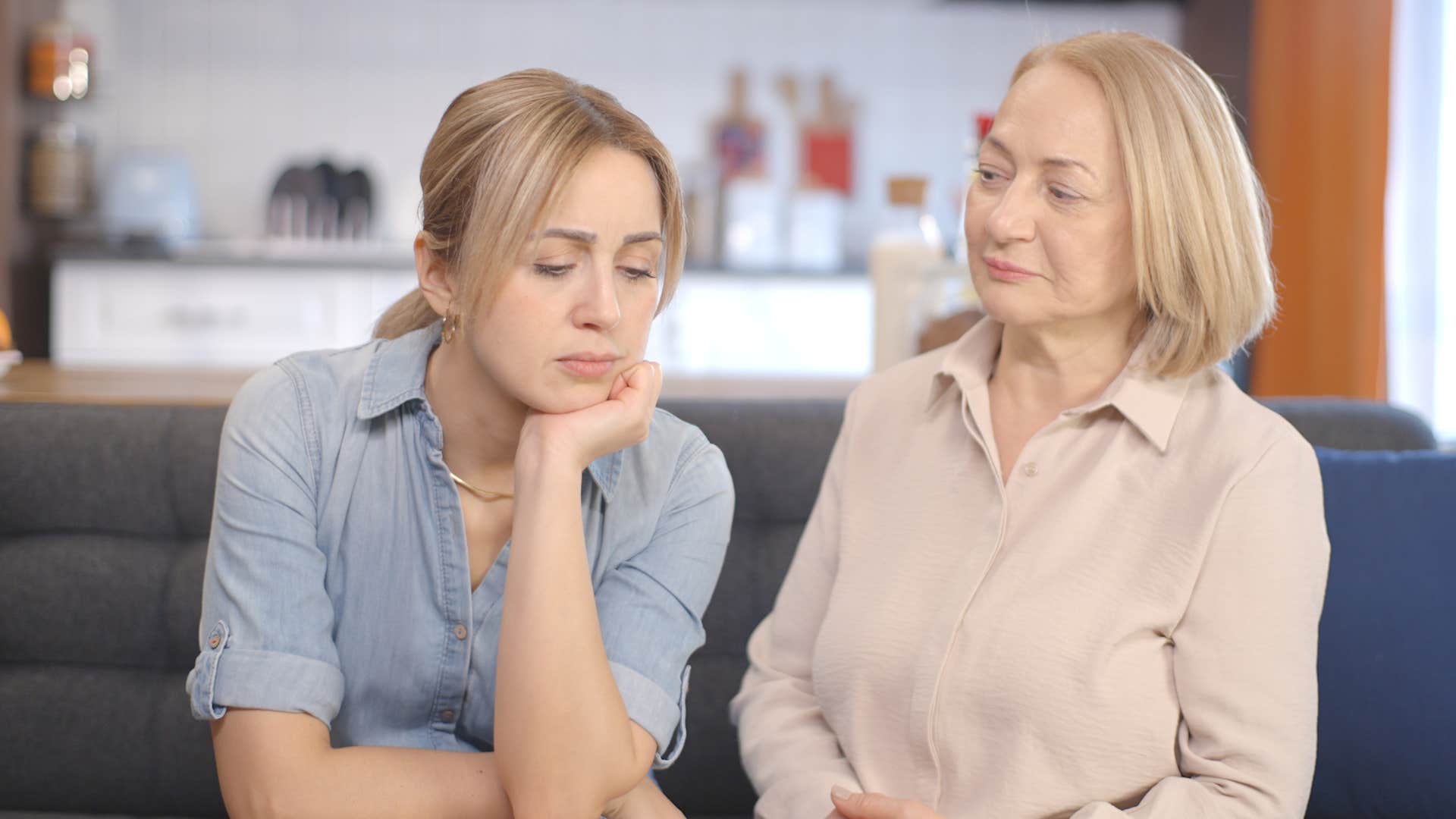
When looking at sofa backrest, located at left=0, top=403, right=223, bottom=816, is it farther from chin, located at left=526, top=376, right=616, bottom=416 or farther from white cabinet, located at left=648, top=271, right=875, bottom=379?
white cabinet, located at left=648, top=271, right=875, bottom=379

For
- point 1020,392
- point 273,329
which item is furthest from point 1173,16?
point 1020,392

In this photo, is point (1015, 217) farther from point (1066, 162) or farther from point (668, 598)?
point (668, 598)

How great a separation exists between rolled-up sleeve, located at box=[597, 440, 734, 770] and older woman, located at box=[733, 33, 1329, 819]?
159 millimetres

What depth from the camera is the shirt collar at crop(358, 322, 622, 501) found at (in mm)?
1308

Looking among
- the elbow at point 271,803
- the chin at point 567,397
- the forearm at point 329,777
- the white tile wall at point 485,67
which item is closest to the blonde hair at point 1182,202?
the chin at point 567,397

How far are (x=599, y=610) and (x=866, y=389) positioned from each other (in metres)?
0.44

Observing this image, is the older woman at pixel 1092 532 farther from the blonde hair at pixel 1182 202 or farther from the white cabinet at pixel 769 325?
the white cabinet at pixel 769 325

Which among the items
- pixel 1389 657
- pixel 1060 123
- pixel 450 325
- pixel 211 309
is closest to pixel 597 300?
pixel 450 325

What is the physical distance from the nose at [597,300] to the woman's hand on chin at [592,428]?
10cm

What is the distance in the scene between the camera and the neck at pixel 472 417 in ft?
4.33

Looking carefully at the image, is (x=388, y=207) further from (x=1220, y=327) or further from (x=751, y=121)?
(x=1220, y=327)

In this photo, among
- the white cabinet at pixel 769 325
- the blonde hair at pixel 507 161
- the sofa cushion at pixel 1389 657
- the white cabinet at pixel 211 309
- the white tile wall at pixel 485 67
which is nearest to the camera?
the blonde hair at pixel 507 161

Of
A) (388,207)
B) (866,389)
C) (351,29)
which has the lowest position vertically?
(866,389)

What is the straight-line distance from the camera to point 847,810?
4.25ft
